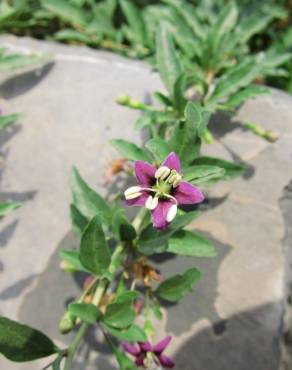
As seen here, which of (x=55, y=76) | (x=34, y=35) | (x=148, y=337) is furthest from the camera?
(x=34, y=35)

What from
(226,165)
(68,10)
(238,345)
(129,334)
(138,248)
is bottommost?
(238,345)

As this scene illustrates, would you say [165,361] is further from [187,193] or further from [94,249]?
[187,193]

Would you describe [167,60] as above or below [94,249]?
above

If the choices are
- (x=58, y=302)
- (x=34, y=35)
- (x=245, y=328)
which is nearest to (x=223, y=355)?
(x=245, y=328)

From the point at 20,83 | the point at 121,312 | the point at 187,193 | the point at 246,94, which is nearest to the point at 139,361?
the point at 121,312

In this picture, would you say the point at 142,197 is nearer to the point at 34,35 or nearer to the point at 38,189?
the point at 38,189

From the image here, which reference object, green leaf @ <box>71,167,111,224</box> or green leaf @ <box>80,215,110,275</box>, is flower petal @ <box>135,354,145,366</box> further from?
green leaf @ <box>71,167,111,224</box>

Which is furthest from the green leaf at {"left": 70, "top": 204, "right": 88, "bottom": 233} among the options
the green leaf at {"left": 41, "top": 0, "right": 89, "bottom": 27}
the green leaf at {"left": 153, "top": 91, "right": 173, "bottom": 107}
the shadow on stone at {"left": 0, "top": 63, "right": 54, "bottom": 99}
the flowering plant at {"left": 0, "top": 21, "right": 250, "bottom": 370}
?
the green leaf at {"left": 41, "top": 0, "right": 89, "bottom": 27}
